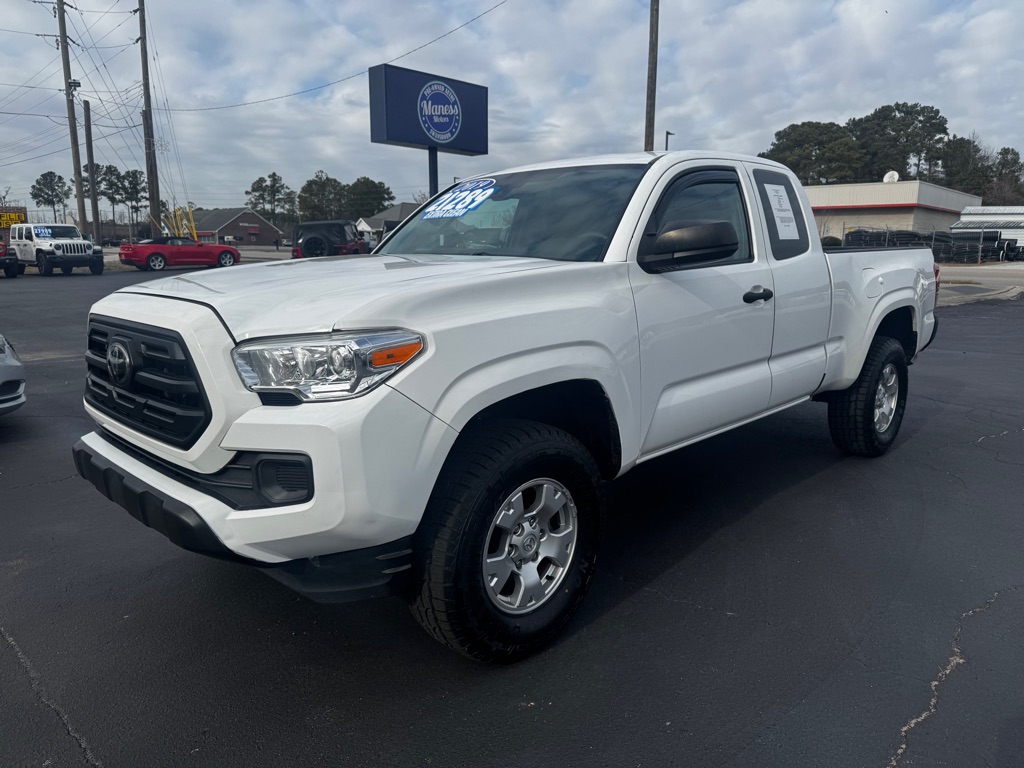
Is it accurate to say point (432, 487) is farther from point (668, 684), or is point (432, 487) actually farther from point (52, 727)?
point (52, 727)

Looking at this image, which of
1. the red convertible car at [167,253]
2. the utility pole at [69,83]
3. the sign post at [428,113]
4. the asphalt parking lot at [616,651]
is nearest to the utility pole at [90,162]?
the utility pole at [69,83]

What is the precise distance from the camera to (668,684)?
2764 mm

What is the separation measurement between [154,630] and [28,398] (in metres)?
5.35

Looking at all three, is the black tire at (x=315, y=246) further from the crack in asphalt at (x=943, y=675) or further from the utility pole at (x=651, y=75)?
the crack in asphalt at (x=943, y=675)

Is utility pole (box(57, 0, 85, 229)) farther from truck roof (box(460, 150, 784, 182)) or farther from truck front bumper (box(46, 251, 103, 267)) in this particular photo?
truck roof (box(460, 150, 784, 182))

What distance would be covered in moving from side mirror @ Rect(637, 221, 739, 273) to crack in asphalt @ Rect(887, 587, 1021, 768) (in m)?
1.84

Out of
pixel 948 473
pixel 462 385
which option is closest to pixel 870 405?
pixel 948 473

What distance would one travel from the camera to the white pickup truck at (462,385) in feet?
7.77

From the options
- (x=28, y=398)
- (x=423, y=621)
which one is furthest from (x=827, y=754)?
(x=28, y=398)

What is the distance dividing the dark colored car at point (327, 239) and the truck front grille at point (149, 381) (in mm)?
21953

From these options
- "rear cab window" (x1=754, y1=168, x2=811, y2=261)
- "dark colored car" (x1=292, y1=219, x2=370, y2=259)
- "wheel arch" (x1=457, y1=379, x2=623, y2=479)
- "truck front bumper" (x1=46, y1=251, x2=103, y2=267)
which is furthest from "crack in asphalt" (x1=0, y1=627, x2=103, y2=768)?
"truck front bumper" (x1=46, y1=251, x2=103, y2=267)

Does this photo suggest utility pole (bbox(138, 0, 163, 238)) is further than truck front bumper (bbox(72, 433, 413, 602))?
Yes

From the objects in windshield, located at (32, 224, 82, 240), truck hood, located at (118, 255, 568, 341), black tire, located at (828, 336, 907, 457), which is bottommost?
black tire, located at (828, 336, 907, 457)

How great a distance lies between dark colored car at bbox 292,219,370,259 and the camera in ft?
80.7
